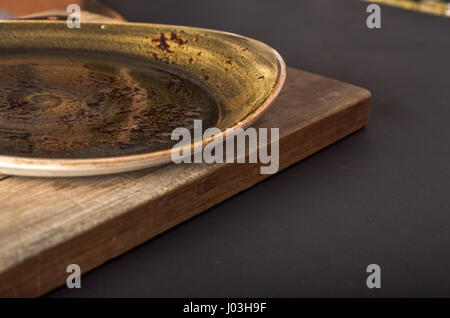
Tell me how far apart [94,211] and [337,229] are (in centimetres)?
22

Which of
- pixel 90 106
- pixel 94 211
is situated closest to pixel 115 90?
pixel 90 106

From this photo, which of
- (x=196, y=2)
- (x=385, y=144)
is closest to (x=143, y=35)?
(x=385, y=144)

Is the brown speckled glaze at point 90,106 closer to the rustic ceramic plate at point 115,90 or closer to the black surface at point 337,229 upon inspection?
the rustic ceramic plate at point 115,90

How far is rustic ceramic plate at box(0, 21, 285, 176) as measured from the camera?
1.75ft

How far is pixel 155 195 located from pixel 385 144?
339 millimetres

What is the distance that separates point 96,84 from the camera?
2.26 feet

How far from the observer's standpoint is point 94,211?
470 mm

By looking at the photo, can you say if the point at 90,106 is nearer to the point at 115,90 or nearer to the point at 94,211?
the point at 115,90

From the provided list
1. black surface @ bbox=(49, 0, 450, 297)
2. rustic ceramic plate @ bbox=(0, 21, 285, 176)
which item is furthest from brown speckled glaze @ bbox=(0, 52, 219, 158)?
black surface @ bbox=(49, 0, 450, 297)

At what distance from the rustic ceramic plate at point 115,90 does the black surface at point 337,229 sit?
0.28 ft

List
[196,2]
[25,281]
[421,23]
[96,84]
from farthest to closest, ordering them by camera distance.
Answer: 1. [196,2]
2. [421,23]
3. [96,84]
4. [25,281]

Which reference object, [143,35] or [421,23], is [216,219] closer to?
[143,35]

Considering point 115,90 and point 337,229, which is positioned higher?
point 115,90
